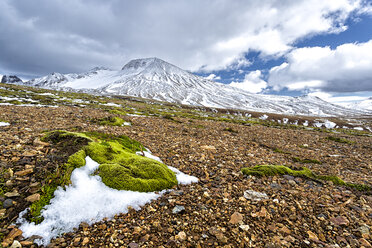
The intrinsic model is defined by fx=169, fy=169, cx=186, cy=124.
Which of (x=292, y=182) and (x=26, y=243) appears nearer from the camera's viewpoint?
(x=26, y=243)

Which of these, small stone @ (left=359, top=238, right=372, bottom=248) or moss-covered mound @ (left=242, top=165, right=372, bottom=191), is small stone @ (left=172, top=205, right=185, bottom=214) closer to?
moss-covered mound @ (left=242, top=165, right=372, bottom=191)

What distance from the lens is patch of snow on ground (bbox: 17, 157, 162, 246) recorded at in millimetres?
3883

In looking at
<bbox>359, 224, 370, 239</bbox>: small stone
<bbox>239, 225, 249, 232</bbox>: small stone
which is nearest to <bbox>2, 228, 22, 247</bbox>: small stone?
<bbox>239, 225, 249, 232</bbox>: small stone

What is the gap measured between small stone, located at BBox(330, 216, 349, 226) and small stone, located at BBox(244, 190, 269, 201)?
1.91 meters

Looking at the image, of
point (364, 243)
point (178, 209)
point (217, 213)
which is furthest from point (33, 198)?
point (364, 243)

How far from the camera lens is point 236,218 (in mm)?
5160

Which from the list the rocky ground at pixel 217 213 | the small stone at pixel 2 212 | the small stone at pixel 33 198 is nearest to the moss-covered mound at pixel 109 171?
the small stone at pixel 33 198

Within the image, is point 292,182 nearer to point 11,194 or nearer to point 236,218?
point 236,218

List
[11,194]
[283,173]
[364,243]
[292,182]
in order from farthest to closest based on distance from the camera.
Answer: [283,173] < [292,182] < [364,243] < [11,194]

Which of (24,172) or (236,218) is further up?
(24,172)

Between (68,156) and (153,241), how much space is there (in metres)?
4.31

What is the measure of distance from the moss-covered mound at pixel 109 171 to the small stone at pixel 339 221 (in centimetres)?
530

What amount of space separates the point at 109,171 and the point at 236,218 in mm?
4507

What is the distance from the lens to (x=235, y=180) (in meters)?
7.58
